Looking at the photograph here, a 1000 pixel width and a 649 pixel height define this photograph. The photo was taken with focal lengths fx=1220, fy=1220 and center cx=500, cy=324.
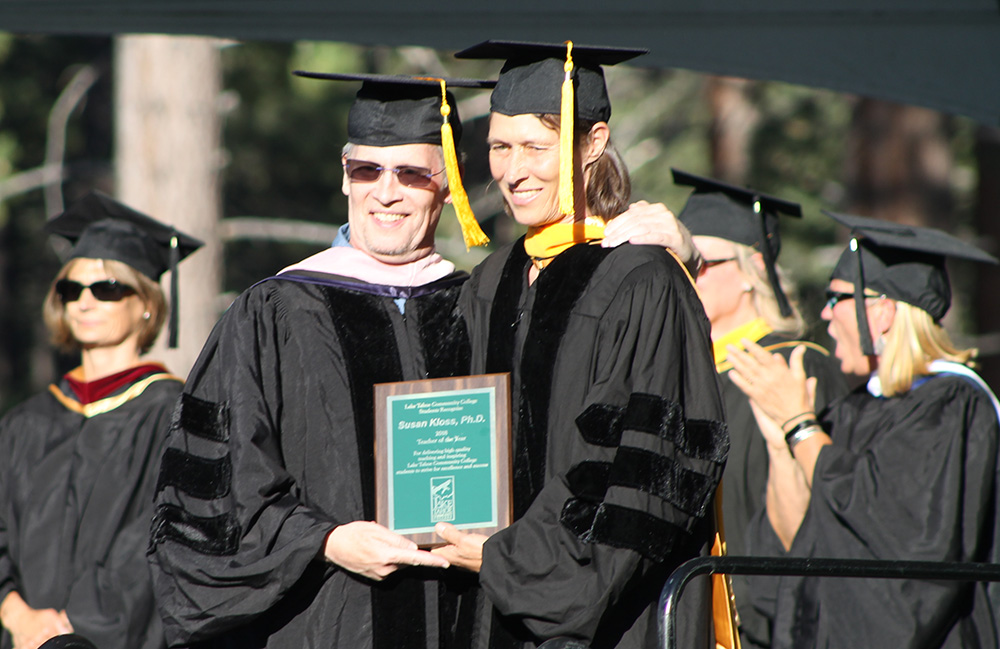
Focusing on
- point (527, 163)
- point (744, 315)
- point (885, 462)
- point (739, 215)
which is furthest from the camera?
point (739, 215)

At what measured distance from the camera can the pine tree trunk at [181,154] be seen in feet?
32.6

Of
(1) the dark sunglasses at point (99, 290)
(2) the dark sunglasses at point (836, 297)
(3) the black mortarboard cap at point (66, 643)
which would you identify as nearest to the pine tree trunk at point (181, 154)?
A: (1) the dark sunglasses at point (99, 290)

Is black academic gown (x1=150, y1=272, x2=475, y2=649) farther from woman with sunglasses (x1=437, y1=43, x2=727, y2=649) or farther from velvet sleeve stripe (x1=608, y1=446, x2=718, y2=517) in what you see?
velvet sleeve stripe (x1=608, y1=446, x2=718, y2=517)

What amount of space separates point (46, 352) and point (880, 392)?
17.3m

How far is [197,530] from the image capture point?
3270 mm

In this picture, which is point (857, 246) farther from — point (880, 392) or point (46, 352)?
point (46, 352)

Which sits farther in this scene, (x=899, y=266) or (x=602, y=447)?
(x=899, y=266)

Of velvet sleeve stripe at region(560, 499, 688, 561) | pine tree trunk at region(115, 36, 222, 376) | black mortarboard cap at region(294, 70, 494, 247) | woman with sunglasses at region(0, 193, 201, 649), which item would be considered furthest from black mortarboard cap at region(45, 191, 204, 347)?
pine tree trunk at region(115, 36, 222, 376)

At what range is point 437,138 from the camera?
3.58 metres

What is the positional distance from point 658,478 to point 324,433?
3.05 feet

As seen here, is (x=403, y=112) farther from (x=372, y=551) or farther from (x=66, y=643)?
(x=66, y=643)

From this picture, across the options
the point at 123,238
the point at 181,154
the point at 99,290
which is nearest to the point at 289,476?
the point at 99,290

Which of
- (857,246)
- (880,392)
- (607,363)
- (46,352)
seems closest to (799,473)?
(880,392)

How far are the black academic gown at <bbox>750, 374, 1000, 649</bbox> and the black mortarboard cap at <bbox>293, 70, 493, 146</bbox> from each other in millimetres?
1993
